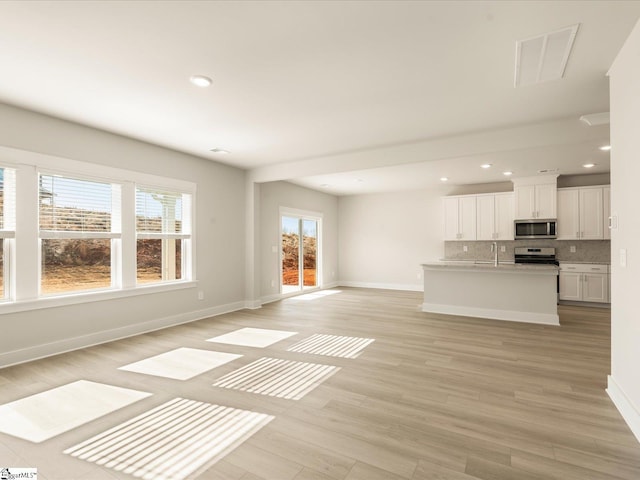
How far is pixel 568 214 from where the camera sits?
6.91m

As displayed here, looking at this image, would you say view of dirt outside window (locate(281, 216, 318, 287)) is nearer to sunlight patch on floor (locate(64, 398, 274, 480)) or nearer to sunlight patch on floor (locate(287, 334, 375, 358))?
sunlight patch on floor (locate(287, 334, 375, 358))

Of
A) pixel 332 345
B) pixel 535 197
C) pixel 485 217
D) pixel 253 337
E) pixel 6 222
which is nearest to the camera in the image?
pixel 6 222

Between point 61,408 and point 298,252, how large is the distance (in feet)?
19.8

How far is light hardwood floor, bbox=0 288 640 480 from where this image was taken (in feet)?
6.20

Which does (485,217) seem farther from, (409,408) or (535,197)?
(409,408)

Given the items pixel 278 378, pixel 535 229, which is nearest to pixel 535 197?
pixel 535 229

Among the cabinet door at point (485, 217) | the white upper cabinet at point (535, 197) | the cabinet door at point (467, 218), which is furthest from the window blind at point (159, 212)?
the white upper cabinet at point (535, 197)

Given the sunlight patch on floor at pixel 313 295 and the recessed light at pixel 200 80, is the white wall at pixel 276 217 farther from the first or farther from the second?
the recessed light at pixel 200 80

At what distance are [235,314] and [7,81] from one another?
13.8ft

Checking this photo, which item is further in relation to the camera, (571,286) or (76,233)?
(571,286)

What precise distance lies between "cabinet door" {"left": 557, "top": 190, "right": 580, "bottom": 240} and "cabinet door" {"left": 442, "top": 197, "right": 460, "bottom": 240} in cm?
201

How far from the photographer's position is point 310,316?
5.80m

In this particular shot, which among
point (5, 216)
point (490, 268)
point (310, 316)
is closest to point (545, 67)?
point (490, 268)

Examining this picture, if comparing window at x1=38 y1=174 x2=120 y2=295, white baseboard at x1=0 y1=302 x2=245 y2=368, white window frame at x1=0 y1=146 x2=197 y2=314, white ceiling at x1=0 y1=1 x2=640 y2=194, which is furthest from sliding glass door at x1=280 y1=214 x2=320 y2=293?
window at x1=38 y1=174 x2=120 y2=295
